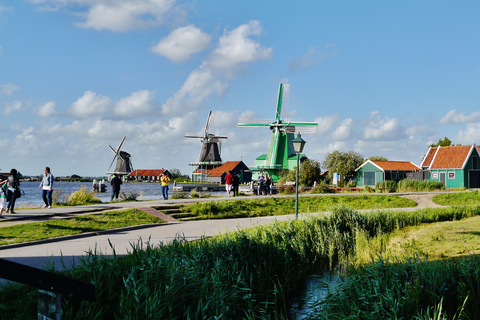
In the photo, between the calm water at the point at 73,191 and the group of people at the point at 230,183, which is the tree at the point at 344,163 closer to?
the calm water at the point at 73,191

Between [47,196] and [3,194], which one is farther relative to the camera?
[47,196]

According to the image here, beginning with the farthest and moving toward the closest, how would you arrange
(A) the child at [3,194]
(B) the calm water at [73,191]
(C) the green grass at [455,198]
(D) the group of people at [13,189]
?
(C) the green grass at [455,198]
(B) the calm water at [73,191]
(D) the group of people at [13,189]
(A) the child at [3,194]

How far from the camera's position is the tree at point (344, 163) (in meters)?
51.8

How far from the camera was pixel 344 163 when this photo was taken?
5222 centimetres

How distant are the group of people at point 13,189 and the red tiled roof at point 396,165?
129ft

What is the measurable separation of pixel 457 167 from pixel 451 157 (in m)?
2.18

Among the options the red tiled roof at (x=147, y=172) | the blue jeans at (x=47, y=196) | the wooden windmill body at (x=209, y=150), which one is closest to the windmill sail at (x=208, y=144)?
the wooden windmill body at (x=209, y=150)

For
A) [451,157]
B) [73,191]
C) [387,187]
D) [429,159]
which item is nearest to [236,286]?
[387,187]

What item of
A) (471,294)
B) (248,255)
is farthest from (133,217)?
(471,294)

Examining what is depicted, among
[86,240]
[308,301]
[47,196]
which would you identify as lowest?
[308,301]

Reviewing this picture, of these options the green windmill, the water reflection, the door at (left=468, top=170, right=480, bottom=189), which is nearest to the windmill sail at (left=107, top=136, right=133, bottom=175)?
the green windmill

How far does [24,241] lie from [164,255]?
6.58m

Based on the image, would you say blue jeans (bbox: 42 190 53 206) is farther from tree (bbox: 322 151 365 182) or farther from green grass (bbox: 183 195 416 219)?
tree (bbox: 322 151 365 182)

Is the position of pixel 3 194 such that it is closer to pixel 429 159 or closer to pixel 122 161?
pixel 429 159
